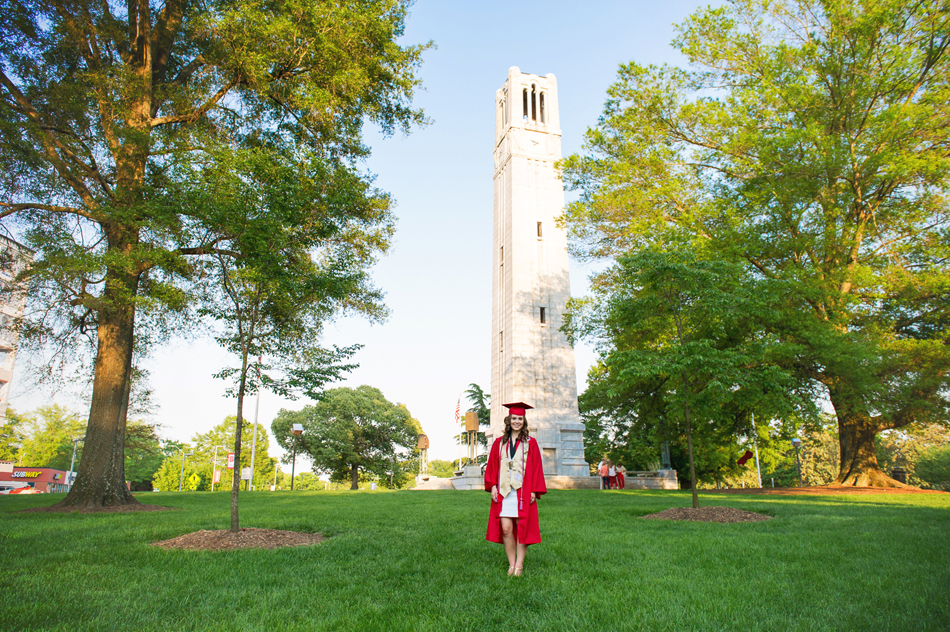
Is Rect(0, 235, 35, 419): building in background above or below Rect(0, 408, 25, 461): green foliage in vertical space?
above

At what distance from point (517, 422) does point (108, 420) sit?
1213 cm

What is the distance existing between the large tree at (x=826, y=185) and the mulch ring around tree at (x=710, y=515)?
817 cm

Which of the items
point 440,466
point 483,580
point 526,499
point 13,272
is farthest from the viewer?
point 440,466

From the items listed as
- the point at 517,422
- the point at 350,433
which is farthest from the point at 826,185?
the point at 350,433

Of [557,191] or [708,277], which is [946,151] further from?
[557,191]

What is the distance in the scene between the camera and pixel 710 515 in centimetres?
1087

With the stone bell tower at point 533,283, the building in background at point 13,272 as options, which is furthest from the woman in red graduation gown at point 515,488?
the stone bell tower at point 533,283

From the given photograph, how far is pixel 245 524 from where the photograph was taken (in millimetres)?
9570

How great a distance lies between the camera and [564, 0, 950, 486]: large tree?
713 inches

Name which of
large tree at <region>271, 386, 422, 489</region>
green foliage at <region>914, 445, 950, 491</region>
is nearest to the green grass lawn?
large tree at <region>271, 386, 422, 489</region>

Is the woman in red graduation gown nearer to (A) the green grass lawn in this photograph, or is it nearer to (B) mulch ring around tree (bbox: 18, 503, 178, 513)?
(A) the green grass lawn

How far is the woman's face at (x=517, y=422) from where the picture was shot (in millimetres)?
6164

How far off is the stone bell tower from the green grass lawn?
2258cm

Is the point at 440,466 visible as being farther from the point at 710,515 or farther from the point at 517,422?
the point at 517,422
